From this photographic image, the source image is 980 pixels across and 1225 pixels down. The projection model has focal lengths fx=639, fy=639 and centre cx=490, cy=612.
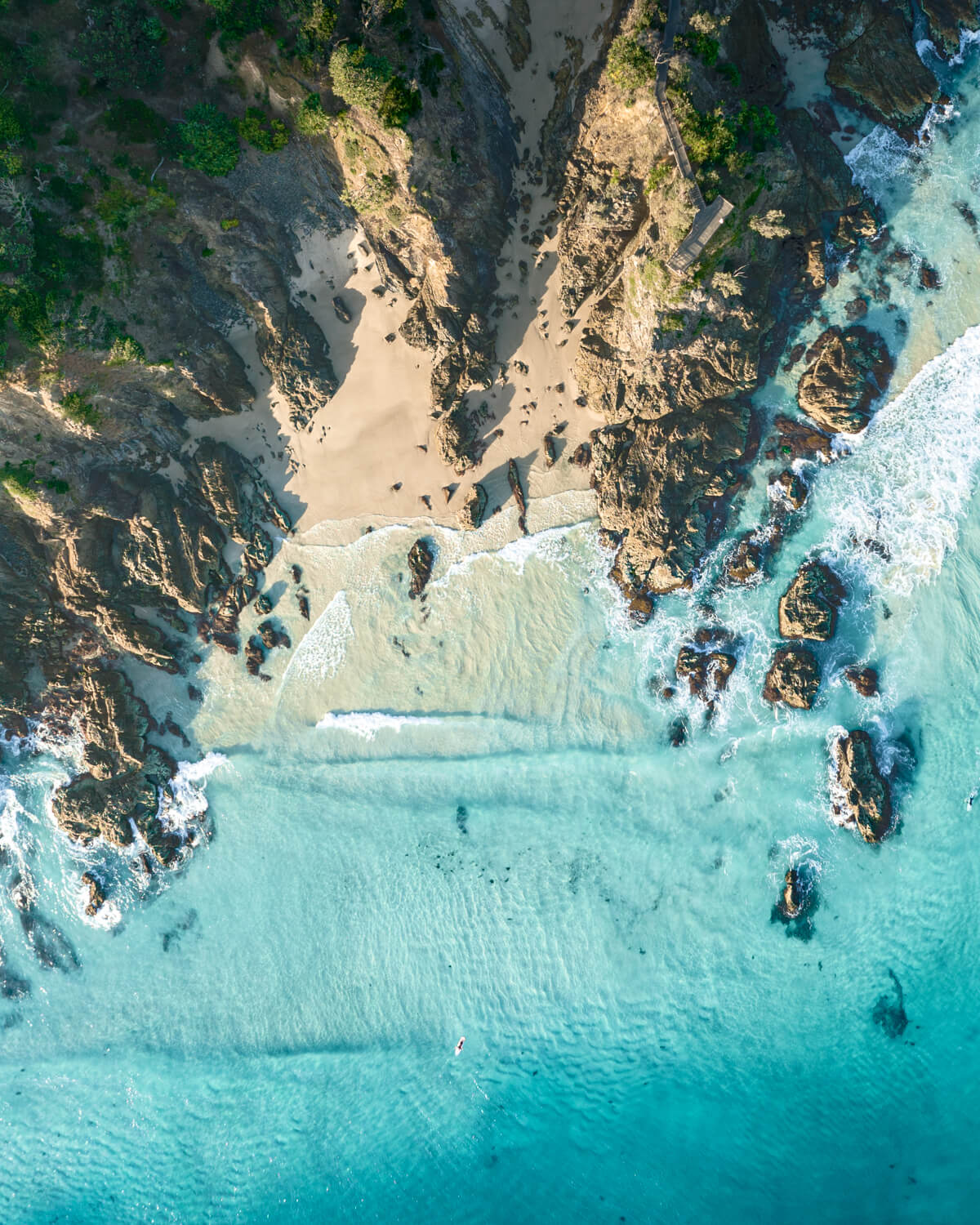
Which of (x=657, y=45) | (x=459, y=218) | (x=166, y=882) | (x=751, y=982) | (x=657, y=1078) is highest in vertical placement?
(x=657, y=45)

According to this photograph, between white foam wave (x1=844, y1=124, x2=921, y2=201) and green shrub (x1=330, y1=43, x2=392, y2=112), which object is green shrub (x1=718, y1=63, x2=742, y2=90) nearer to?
white foam wave (x1=844, y1=124, x2=921, y2=201)

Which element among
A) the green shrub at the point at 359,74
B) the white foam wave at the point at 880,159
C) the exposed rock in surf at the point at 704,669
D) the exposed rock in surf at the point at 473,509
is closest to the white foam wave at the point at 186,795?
the exposed rock in surf at the point at 473,509

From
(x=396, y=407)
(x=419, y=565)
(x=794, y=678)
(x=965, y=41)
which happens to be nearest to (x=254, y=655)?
(x=419, y=565)

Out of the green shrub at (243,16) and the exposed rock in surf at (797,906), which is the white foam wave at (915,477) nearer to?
the exposed rock in surf at (797,906)

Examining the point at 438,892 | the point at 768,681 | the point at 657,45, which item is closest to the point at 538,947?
the point at 438,892

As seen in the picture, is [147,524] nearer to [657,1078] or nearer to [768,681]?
[768,681]

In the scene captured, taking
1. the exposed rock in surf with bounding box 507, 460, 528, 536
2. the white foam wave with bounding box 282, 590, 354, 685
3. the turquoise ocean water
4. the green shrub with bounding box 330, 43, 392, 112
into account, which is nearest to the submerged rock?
the turquoise ocean water

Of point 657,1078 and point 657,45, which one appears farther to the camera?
point 657,1078
